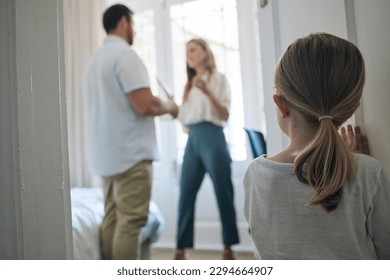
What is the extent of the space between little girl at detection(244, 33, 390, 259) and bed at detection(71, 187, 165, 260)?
2.62 feet

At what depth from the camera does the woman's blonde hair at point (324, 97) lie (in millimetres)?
521

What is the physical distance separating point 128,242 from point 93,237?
15 centimetres

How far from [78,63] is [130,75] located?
1134 millimetres

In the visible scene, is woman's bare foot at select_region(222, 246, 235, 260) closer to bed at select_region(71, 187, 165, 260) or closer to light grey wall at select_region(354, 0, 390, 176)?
bed at select_region(71, 187, 165, 260)

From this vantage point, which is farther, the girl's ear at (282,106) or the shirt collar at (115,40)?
the shirt collar at (115,40)

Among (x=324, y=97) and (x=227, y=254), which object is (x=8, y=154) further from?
(x=227, y=254)

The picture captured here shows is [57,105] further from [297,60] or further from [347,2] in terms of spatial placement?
[347,2]

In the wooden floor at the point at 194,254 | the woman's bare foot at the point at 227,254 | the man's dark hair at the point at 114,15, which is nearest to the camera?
the man's dark hair at the point at 114,15

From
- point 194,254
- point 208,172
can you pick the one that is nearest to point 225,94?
point 208,172

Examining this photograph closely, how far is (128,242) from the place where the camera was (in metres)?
1.19

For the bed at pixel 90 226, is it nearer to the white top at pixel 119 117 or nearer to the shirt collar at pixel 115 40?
the white top at pixel 119 117

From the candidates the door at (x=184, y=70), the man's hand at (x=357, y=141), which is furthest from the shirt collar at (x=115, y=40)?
the man's hand at (x=357, y=141)

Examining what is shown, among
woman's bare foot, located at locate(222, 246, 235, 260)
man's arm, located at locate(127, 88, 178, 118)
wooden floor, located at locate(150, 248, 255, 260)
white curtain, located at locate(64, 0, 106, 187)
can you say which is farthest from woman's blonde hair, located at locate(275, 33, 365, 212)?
white curtain, located at locate(64, 0, 106, 187)

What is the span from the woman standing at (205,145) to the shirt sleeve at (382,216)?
94 centimetres
